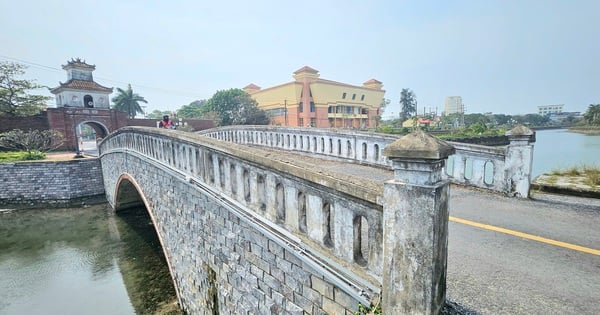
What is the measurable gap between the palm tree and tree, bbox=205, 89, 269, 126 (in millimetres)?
17370

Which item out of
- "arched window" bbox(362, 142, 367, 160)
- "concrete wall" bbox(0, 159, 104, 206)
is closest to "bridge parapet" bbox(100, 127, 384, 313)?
"arched window" bbox(362, 142, 367, 160)

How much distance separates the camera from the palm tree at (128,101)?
185 feet

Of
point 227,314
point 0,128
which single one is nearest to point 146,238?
point 227,314

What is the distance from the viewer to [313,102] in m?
52.8

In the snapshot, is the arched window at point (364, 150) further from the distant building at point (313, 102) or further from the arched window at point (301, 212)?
the distant building at point (313, 102)

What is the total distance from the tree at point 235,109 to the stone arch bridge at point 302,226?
3729 centimetres

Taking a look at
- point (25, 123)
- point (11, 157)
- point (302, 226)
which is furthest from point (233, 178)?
point (25, 123)

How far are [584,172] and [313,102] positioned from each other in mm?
47218

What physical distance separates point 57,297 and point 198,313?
20.4 feet

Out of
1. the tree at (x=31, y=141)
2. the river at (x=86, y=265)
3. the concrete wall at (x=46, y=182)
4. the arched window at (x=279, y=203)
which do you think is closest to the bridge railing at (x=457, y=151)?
the arched window at (x=279, y=203)

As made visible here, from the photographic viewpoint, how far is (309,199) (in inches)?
124

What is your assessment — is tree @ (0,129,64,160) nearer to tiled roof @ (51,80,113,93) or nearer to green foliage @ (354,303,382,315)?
tiled roof @ (51,80,113,93)

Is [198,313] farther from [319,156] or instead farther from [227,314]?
[319,156]

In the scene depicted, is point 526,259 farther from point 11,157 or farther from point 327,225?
point 11,157
